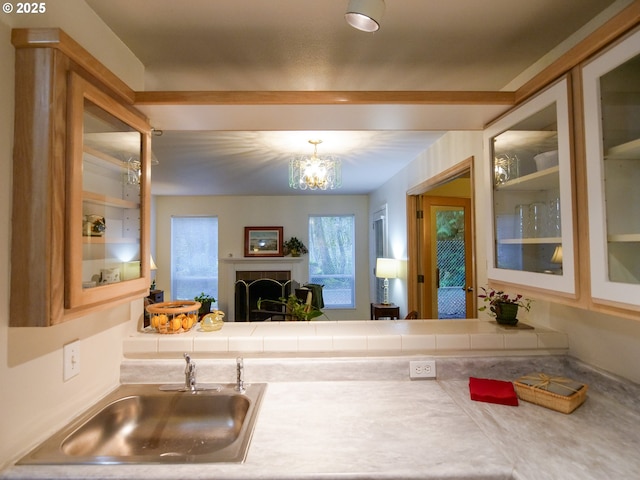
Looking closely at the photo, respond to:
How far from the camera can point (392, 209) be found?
4.33 metres

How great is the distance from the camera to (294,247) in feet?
19.0

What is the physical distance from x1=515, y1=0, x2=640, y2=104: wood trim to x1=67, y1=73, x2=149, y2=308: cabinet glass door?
Result: 4.85 ft

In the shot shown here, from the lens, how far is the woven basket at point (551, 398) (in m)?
1.15

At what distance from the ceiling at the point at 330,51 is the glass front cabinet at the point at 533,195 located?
0.17 metres

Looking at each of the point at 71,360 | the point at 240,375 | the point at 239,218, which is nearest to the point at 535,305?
the point at 240,375

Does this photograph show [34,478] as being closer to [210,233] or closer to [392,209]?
[392,209]

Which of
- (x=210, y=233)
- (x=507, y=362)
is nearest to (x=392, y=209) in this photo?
(x=507, y=362)

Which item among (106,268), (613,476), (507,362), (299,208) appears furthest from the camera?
(299,208)

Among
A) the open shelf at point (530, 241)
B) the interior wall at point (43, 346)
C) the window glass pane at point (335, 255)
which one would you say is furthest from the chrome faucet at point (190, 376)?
the window glass pane at point (335, 255)

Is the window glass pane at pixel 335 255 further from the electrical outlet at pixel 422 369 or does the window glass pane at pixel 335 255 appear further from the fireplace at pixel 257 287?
the electrical outlet at pixel 422 369

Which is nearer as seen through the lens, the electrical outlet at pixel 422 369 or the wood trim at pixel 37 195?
the wood trim at pixel 37 195

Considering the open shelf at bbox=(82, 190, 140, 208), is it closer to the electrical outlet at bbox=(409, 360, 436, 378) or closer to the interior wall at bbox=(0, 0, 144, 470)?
the interior wall at bbox=(0, 0, 144, 470)

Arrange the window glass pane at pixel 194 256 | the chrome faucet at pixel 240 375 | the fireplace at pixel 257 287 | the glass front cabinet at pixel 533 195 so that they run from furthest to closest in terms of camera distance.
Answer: the window glass pane at pixel 194 256 → the fireplace at pixel 257 287 → the chrome faucet at pixel 240 375 → the glass front cabinet at pixel 533 195

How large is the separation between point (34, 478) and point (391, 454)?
94cm
